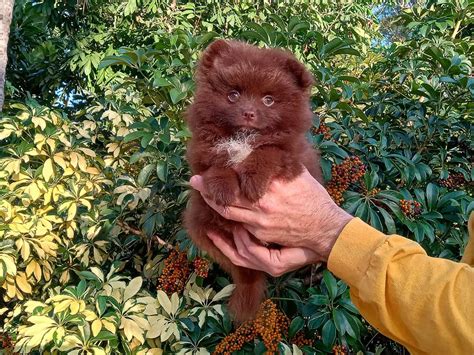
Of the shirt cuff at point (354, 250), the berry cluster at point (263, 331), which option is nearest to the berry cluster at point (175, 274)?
the berry cluster at point (263, 331)

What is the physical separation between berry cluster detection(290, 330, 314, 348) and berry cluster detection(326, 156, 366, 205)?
791 millimetres

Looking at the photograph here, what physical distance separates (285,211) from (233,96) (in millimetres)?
→ 558

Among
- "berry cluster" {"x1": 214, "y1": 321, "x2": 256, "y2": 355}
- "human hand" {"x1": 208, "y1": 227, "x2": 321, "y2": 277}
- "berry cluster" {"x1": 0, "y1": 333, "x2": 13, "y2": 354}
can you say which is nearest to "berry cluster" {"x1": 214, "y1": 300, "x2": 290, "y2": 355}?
"berry cluster" {"x1": 214, "y1": 321, "x2": 256, "y2": 355}

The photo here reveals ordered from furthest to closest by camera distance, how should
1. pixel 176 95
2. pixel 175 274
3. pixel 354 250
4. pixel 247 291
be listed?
pixel 175 274 < pixel 176 95 < pixel 247 291 < pixel 354 250

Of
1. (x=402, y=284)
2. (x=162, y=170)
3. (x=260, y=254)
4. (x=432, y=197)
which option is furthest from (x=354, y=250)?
(x=162, y=170)

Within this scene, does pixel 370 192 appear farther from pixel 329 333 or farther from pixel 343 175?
pixel 329 333

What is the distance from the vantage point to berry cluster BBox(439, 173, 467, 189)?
3.02 meters

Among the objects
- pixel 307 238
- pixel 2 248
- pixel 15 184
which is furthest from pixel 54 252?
pixel 307 238

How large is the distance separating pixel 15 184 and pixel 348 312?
2.53 m

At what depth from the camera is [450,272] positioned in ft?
4.59

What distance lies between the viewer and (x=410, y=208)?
2568 millimetres

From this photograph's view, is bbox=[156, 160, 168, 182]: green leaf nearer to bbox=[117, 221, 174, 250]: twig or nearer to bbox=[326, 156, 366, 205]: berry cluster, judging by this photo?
bbox=[117, 221, 174, 250]: twig

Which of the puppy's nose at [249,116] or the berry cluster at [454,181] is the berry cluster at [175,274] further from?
the berry cluster at [454,181]

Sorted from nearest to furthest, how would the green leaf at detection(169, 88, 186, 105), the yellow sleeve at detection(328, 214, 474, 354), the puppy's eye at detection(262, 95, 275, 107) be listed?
the yellow sleeve at detection(328, 214, 474, 354) < the puppy's eye at detection(262, 95, 275, 107) < the green leaf at detection(169, 88, 186, 105)
